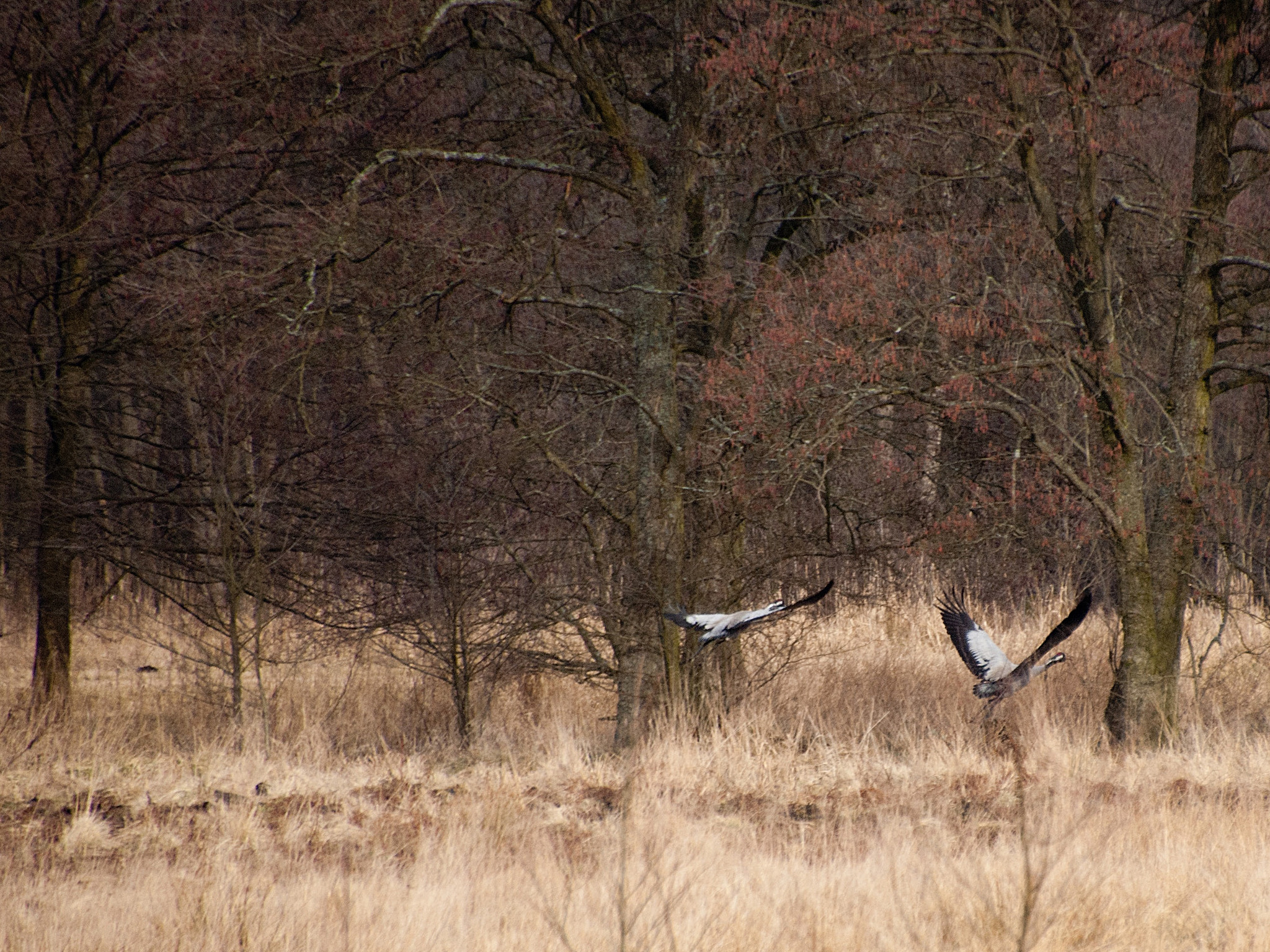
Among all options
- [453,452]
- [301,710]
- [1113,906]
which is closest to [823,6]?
[453,452]

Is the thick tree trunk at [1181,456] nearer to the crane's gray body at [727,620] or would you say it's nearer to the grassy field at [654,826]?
the grassy field at [654,826]

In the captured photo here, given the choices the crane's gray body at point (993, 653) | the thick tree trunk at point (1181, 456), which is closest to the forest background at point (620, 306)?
the thick tree trunk at point (1181, 456)

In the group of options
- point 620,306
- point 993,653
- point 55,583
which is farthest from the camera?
point 620,306

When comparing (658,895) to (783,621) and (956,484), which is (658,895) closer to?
(956,484)

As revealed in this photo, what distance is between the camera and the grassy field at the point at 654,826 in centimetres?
444

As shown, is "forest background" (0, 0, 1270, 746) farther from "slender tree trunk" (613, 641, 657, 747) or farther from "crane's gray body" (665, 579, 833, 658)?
"crane's gray body" (665, 579, 833, 658)

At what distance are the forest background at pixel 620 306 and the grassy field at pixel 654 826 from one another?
640mm

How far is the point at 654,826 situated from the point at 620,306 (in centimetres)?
582

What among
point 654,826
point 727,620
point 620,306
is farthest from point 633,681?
point 620,306

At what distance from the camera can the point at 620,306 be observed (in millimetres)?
10422

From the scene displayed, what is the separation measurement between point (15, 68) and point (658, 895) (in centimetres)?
710

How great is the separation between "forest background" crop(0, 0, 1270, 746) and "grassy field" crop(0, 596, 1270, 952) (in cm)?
64

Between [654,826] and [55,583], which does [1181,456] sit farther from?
[55,583]

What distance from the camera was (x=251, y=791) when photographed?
22.2 ft
